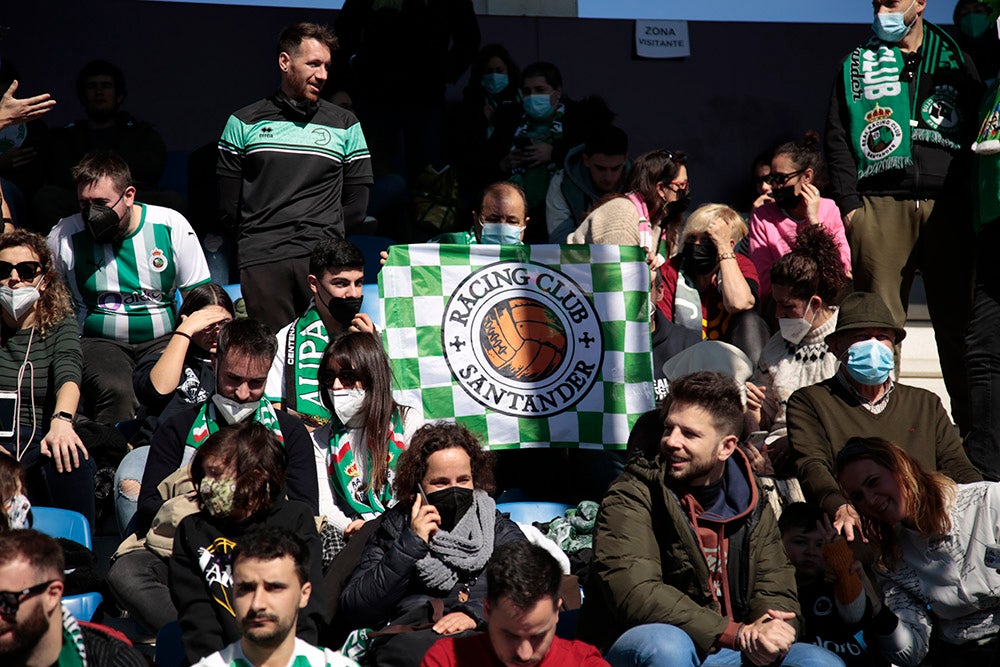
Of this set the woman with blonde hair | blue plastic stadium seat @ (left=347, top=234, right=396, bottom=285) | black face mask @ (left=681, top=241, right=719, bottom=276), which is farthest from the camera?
blue plastic stadium seat @ (left=347, top=234, right=396, bottom=285)

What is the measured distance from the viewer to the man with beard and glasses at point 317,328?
577cm

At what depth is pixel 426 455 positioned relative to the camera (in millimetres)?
4496

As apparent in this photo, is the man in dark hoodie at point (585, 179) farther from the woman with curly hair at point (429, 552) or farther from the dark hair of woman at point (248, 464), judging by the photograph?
the dark hair of woman at point (248, 464)

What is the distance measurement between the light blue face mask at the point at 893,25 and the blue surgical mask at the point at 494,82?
290 cm

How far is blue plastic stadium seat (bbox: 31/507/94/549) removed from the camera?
4906 millimetres

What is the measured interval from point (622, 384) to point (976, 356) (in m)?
1.53

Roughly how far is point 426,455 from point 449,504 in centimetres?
19

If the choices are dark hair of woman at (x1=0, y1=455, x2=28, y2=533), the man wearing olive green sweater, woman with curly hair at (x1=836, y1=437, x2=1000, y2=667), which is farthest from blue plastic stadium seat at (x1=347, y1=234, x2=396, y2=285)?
woman with curly hair at (x1=836, y1=437, x2=1000, y2=667)

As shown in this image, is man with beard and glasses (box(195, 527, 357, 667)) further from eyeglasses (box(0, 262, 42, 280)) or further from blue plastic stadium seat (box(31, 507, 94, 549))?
eyeglasses (box(0, 262, 42, 280))

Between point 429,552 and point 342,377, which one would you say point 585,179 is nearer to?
point 342,377

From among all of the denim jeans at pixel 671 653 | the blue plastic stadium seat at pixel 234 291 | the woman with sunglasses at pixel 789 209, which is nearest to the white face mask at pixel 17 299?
the blue plastic stadium seat at pixel 234 291

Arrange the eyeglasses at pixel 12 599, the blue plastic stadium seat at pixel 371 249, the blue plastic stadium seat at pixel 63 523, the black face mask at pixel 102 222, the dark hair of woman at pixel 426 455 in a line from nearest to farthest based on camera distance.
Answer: the eyeglasses at pixel 12 599 → the dark hair of woman at pixel 426 455 → the blue plastic stadium seat at pixel 63 523 → the black face mask at pixel 102 222 → the blue plastic stadium seat at pixel 371 249

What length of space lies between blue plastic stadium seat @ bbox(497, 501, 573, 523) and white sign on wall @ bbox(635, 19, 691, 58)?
5368 mm

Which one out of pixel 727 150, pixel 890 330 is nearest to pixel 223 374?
pixel 890 330
